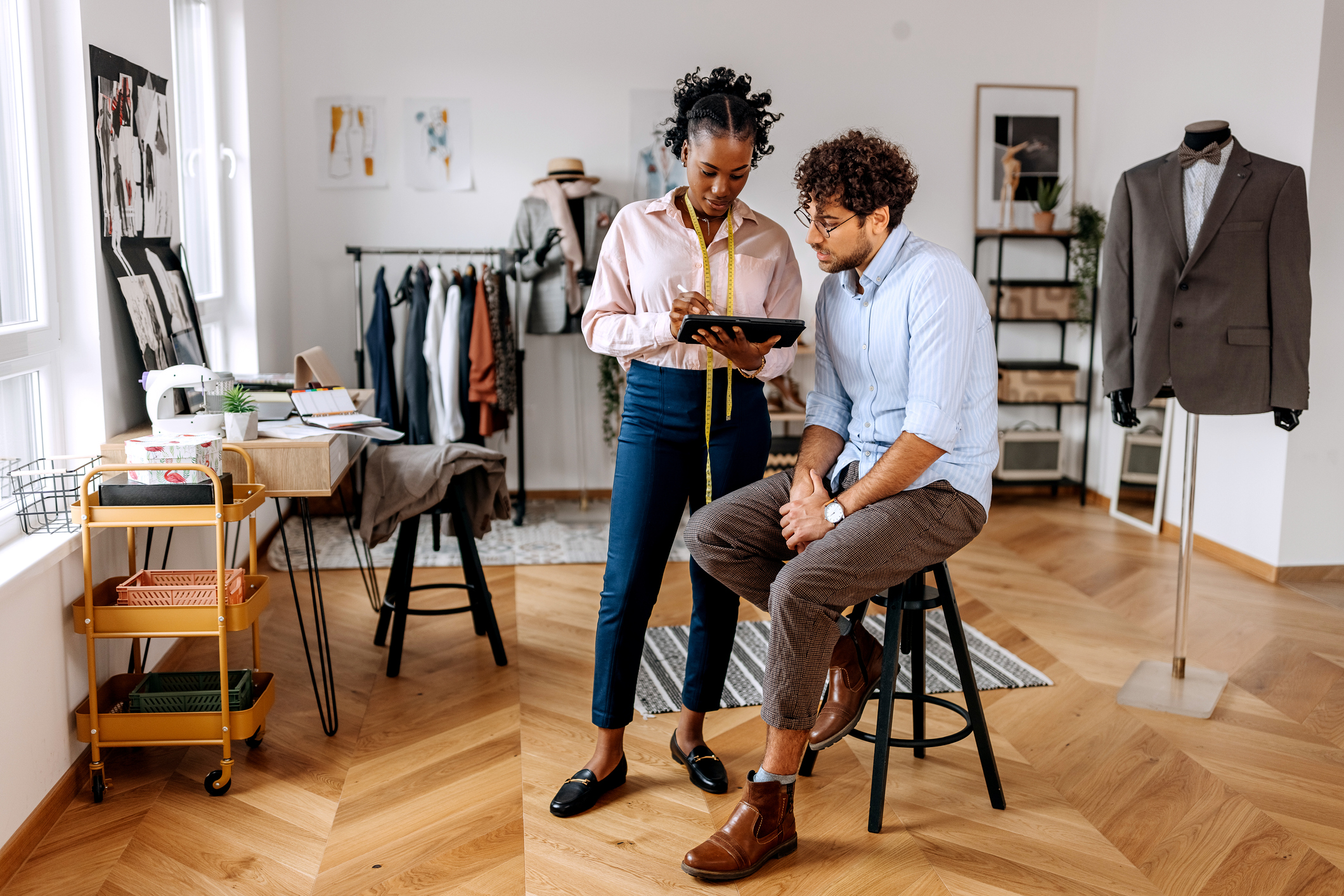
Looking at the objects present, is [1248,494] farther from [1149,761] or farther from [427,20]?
[427,20]

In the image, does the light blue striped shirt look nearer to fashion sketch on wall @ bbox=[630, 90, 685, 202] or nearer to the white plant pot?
the white plant pot

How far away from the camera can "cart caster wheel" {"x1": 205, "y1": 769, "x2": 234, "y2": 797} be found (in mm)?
2258

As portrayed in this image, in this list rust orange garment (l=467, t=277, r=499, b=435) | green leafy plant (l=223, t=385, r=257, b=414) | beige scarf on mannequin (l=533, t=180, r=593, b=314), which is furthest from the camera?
beige scarf on mannequin (l=533, t=180, r=593, b=314)

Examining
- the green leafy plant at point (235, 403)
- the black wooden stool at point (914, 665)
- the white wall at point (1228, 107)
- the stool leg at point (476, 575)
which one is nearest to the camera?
the black wooden stool at point (914, 665)

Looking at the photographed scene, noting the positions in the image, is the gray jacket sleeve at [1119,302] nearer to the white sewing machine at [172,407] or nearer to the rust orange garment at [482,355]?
the white sewing machine at [172,407]

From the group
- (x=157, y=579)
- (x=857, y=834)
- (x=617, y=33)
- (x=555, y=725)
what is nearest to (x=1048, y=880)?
(x=857, y=834)

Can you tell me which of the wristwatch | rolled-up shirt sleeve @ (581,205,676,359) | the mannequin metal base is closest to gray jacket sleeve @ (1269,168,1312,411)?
the mannequin metal base

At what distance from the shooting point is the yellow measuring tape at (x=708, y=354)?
2.13 m

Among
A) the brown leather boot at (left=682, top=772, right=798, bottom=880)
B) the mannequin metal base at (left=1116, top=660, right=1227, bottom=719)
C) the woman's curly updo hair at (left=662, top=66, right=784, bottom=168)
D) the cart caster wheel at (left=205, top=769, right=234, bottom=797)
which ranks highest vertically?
the woman's curly updo hair at (left=662, top=66, right=784, bottom=168)

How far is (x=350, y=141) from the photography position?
4992 mm

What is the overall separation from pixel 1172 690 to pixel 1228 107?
2.59 m

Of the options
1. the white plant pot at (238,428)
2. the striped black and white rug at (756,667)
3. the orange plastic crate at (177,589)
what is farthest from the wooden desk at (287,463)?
the striped black and white rug at (756,667)

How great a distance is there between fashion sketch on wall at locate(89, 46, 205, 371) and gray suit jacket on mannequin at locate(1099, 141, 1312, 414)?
2637mm

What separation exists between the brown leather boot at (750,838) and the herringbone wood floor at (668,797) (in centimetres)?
3
